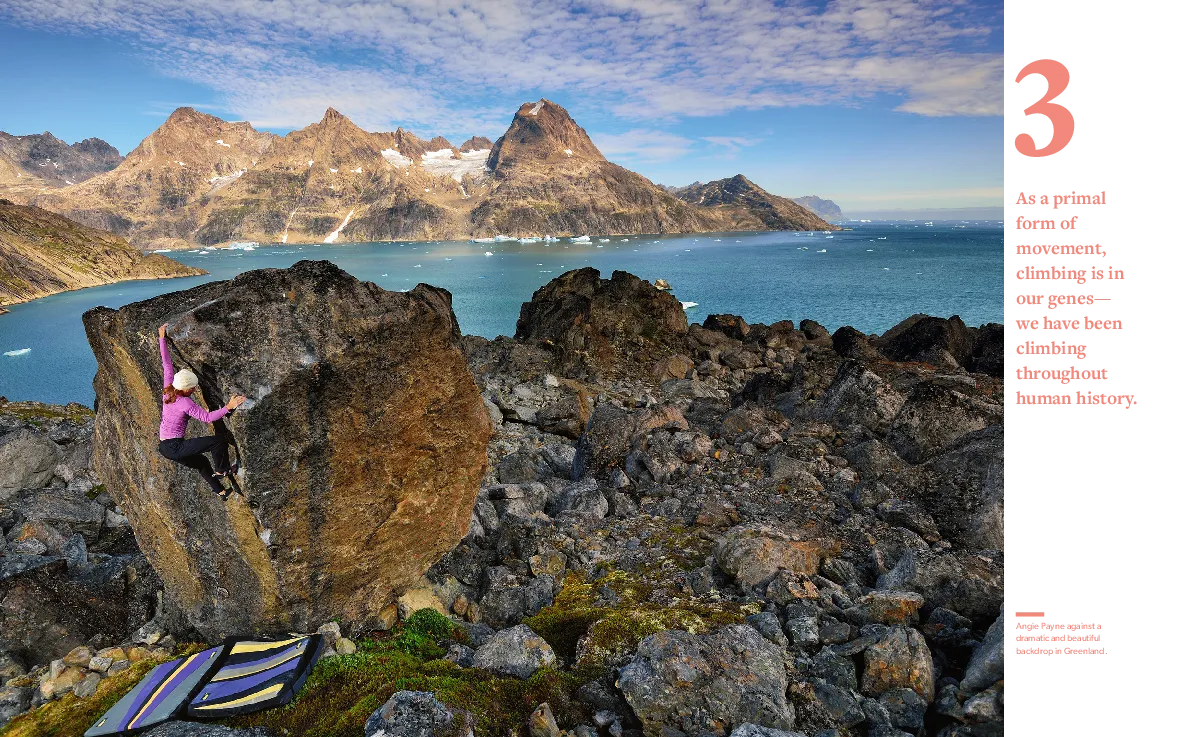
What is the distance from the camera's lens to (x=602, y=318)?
40.7m

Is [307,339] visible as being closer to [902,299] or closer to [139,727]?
[139,727]

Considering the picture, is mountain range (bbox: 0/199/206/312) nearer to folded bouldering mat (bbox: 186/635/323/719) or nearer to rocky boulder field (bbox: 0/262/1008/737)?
rocky boulder field (bbox: 0/262/1008/737)

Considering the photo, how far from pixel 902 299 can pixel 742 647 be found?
89971mm

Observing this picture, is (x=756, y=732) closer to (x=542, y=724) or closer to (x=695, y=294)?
(x=542, y=724)

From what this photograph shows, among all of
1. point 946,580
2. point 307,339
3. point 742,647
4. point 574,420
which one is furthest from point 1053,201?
point 574,420

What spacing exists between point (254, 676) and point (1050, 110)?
9.83m

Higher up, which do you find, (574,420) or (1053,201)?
(1053,201)

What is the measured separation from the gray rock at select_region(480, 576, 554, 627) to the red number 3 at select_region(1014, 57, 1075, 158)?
8.82 meters

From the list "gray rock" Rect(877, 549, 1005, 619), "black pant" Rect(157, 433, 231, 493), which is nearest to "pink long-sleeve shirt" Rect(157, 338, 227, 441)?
"black pant" Rect(157, 433, 231, 493)

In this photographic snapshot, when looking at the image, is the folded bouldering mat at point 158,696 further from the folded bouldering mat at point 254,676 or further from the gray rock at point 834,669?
the gray rock at point 834,669

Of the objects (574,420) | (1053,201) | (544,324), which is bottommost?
(574,420)

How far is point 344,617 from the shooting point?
888 cm

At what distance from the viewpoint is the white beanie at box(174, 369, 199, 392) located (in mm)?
6629

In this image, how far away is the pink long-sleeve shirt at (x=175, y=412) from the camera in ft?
22.7
